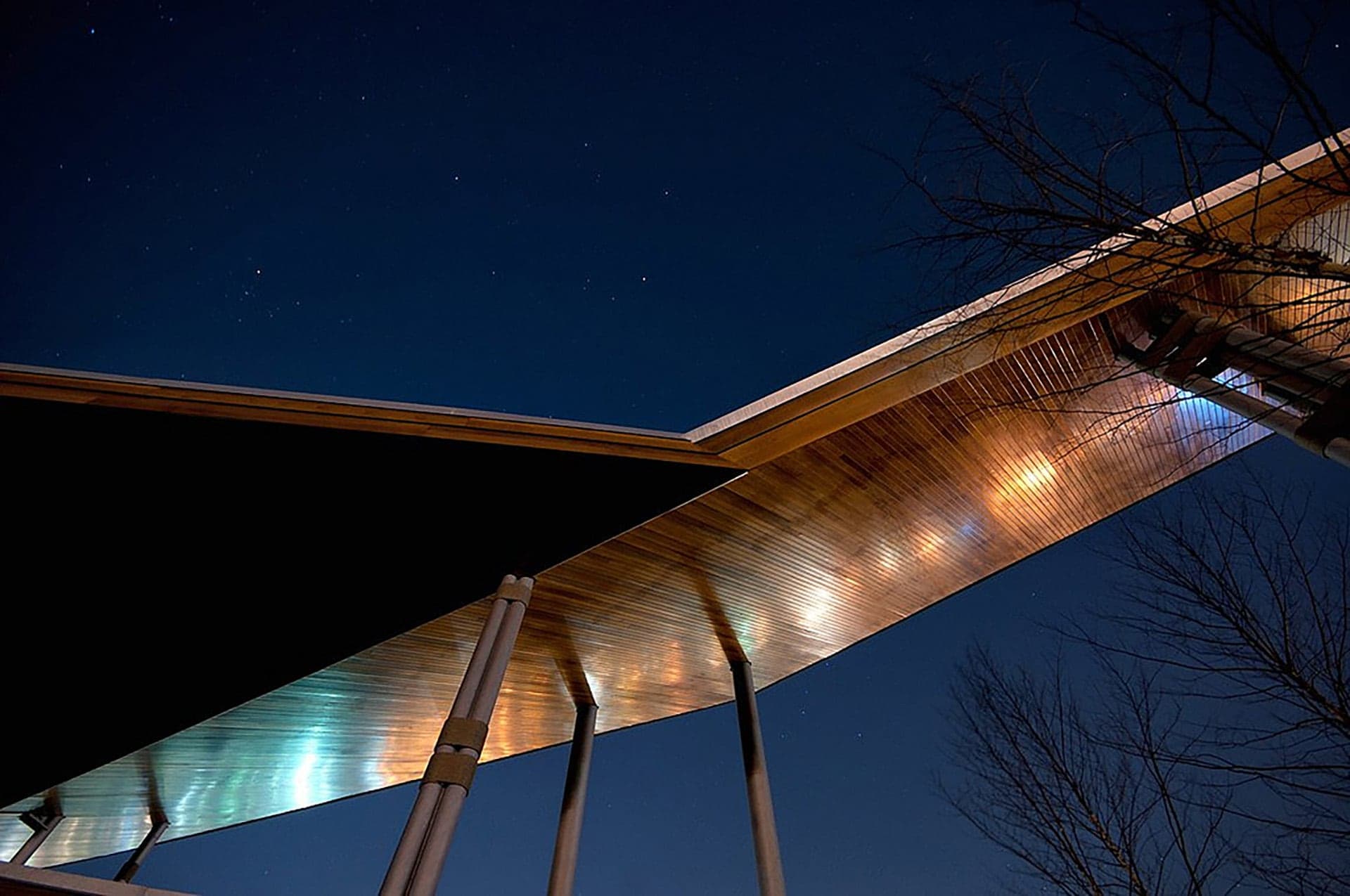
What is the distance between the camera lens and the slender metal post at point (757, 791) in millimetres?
6344

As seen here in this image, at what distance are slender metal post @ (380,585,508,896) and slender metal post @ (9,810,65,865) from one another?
31.8ft

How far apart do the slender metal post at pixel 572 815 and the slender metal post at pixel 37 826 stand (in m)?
8.29

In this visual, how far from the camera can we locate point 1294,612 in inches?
150

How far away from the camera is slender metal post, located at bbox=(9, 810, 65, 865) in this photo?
10.1m

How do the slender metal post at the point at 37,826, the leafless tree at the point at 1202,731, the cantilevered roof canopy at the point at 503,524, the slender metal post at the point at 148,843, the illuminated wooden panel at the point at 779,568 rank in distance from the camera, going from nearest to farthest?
1. the leafless tree at the point at 1202,731
2. the cantilevered roof canopy at the point at 503,524
3. the illuminated wooden panel at the point at 779,568
4. the slender metal post at the point at 37,826
5. the slender metal post at the point at 148,843

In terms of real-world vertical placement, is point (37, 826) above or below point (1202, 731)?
above

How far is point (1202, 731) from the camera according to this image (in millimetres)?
4270

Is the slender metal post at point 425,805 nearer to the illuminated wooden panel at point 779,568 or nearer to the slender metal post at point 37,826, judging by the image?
the illuminated wooden panel at point 779,568

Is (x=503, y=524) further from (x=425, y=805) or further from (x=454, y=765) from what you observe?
(x=425, y=805)

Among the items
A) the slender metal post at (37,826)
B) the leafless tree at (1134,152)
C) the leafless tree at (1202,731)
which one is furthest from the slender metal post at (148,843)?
the leafless tree at (1134,152)

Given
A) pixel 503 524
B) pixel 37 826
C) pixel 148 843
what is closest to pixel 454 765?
pixel 503 524

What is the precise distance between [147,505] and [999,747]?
28.5 ft

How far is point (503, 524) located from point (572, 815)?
3.63m

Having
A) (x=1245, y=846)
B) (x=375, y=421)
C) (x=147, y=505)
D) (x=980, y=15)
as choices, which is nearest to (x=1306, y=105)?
(x=980, y=15)
